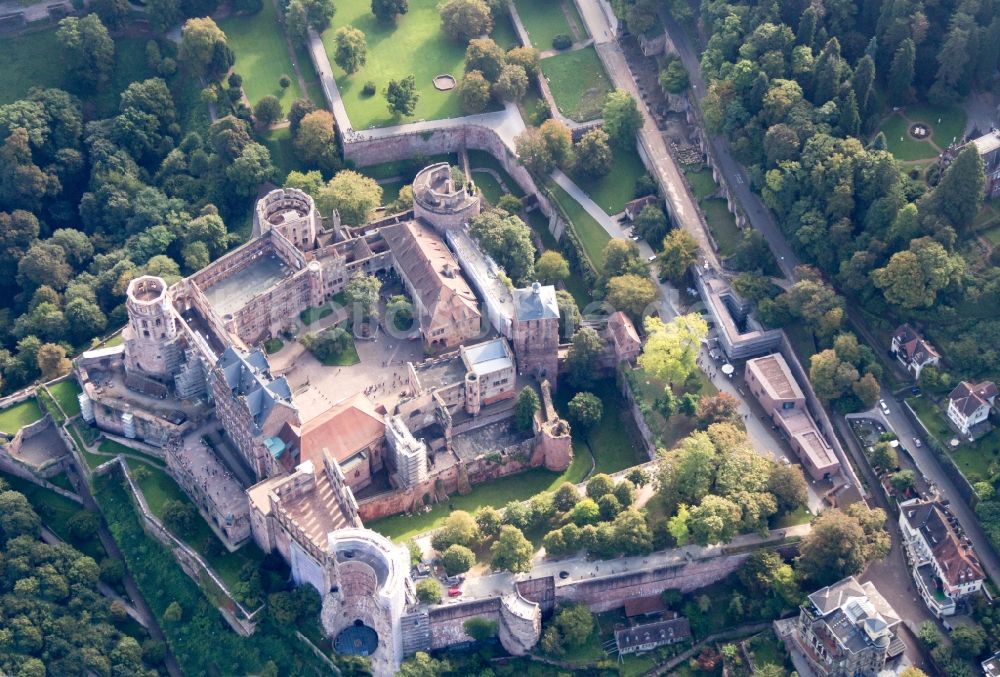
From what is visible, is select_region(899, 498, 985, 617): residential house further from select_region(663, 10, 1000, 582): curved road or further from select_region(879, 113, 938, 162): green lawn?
select_region(879, 113, 938, 162): green lawn

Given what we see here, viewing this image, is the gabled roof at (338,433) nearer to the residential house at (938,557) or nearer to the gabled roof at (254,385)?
the gabled roof at (254,385)

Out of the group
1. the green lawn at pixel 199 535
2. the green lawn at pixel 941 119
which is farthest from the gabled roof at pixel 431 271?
the green lawn at pixel 941 119

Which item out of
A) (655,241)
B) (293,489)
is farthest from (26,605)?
Answer: (655,241)

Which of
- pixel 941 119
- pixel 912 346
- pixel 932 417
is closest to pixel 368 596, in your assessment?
pixel 932 417

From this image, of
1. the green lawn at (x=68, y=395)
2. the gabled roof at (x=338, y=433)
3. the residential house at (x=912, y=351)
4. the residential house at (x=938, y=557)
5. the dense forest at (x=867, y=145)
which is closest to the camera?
the residential house at (x=938, y=557)

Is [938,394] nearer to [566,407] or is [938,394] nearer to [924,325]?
[924,325]

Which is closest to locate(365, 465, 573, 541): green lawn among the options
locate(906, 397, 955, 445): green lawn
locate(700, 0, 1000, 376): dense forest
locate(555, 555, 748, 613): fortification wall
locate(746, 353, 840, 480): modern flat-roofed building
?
locate(555, 555, 748, 613): fortification wall
